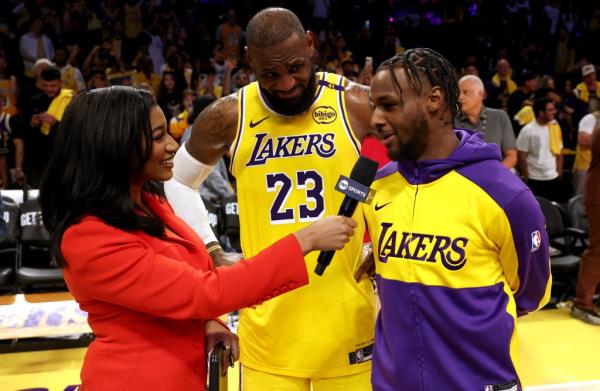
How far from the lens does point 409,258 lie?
197cm

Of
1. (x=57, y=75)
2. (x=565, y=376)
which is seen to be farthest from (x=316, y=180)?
(x=57, y=75)

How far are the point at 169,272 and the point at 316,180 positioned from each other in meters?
0.84

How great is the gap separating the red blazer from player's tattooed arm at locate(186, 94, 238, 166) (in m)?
0.78

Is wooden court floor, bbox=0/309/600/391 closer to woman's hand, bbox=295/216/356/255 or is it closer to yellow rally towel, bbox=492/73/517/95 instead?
woman's hand, bbox=295/216/356/255

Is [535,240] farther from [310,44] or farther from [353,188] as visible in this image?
[310,44]

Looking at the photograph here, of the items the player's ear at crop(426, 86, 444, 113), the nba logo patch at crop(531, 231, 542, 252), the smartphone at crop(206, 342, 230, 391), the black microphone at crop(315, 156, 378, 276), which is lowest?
the smartphone at crop(206, 342, 230, 391)

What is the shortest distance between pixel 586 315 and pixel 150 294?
481 centimetres

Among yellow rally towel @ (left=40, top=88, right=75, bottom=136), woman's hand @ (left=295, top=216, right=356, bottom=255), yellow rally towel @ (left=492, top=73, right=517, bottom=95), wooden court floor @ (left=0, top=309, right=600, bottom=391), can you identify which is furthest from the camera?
yellow rally towel @ (left=492, top=73, right=517, bottom=95)

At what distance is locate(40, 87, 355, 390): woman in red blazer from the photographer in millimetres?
1743

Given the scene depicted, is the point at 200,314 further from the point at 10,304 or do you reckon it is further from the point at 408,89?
the point at 10,304

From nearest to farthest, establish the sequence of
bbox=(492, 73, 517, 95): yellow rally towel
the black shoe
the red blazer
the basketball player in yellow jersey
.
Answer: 1. the red blazer
2. the basketball player in yellow jersey
3. the black shoe
4. bbox=(492, 73, 517, 95): yellow rally towel

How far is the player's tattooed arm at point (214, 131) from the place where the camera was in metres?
2.62

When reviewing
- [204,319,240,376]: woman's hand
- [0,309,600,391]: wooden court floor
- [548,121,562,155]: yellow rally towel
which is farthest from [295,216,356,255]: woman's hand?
[548,121,562,155]: yellow rally towel

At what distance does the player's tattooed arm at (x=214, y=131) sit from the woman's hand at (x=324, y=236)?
33.4 inches
